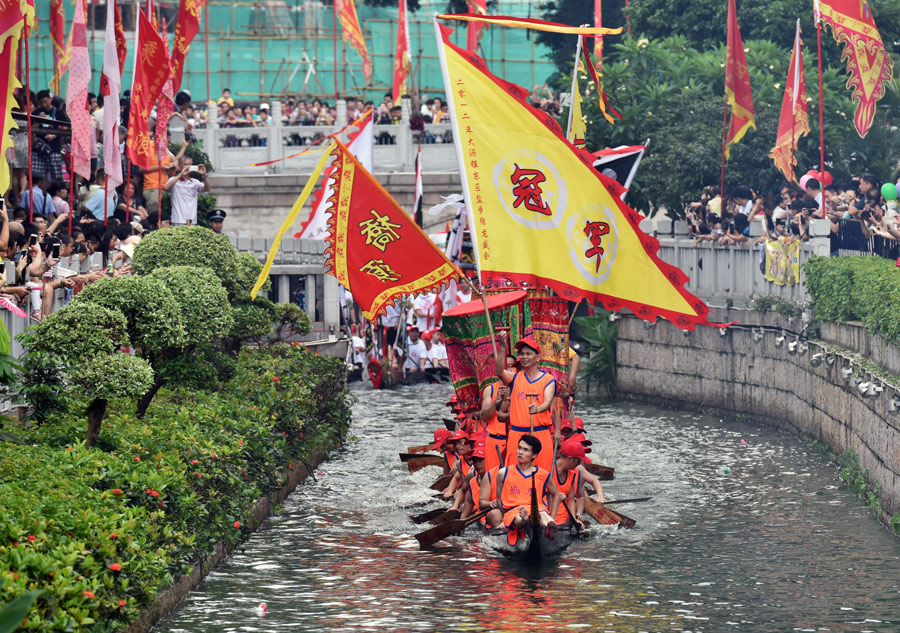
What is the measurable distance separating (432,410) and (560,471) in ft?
39.1

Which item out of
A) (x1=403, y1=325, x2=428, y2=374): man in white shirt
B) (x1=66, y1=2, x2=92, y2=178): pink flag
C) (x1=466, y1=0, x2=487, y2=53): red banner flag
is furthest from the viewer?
(x1=466, y1=0, x2=487, y2=53): red banner flag

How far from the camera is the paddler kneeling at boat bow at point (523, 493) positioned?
14.6 metres

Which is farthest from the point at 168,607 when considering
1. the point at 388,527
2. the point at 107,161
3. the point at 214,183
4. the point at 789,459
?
the point at 214,183

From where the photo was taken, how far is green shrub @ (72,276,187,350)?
14516 millimetres

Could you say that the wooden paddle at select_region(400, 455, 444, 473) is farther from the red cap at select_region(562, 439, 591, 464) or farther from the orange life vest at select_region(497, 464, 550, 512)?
the orange life vest at select_region(497, 464, 550, 512)

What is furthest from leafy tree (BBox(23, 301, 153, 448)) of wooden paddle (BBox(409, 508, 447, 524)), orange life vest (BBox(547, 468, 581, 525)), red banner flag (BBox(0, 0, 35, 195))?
orange life vest (BBox(547, 468, 581, 525))

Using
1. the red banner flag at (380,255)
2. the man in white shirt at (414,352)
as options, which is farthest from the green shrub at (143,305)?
the man in white shirt at (414,352)

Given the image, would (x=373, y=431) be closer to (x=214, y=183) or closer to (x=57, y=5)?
(x=57, y=5)

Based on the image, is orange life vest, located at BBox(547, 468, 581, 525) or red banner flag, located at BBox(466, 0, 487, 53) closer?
orange life vest, located at BBox(547, 468, 581, 525)

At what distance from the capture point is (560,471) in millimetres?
16078

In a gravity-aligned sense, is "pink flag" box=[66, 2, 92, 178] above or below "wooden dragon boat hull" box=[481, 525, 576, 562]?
above

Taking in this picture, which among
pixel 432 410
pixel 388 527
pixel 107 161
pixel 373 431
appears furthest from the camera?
pixel 432 410

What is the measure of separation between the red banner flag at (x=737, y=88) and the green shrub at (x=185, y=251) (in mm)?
9661

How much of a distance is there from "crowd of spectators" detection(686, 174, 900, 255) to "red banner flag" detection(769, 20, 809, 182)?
0.75 meters
